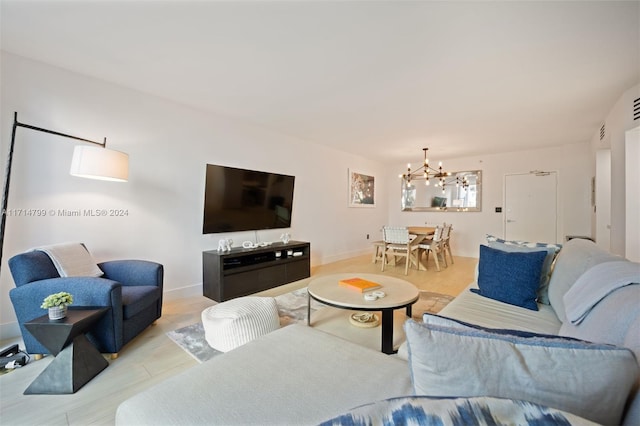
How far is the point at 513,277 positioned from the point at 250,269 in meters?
2.86

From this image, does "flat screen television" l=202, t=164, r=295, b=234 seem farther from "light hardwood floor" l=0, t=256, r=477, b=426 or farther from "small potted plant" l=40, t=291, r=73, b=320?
"small potted plant" l=40, t=291, r=73, b=320

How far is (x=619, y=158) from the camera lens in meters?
3.16

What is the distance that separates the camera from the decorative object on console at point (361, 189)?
249 inches

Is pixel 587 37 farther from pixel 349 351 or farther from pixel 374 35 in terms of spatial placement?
pixel 349 351

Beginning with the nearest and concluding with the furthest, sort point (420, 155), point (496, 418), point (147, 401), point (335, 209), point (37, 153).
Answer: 1. point (496, 418)
2. point (147, 401)
3. point (37, 153)
4. point (335, 209)
5. point (420, 155)

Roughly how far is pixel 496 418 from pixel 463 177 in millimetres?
7003

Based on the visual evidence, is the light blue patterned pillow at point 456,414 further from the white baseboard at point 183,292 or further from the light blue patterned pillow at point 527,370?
the white baseboard at point 183,292

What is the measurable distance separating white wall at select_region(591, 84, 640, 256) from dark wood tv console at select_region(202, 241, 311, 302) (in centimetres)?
399

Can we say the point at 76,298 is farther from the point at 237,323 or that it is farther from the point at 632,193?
the point at 632,193

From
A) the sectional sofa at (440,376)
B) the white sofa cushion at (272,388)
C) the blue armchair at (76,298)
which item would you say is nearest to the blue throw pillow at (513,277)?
the sectional sofa at (440,376)

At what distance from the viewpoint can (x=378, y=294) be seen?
223cm

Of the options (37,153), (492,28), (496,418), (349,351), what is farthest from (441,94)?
(37,153)

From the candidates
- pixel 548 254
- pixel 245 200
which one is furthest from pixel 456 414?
pixel 245 200

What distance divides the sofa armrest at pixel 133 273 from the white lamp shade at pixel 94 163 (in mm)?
844
